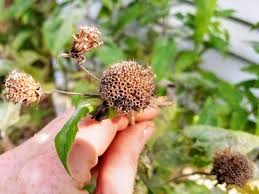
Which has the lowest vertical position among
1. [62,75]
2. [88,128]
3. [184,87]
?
[62,75]

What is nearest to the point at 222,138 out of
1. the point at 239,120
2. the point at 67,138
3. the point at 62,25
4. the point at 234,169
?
the point at 234,169

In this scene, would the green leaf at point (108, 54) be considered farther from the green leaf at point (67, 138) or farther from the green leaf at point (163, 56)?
the green leaf at point (67, 138)

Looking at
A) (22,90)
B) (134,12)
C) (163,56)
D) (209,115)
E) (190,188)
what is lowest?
(190,188)

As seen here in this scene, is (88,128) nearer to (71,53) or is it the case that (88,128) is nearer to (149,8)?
(71,53)

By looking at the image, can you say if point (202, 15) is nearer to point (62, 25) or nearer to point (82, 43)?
point (62, 25)

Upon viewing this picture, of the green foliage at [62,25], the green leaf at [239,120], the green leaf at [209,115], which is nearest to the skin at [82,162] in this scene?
the green leaf at [209,115]

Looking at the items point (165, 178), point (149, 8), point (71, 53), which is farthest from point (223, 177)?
point (149, 8)
